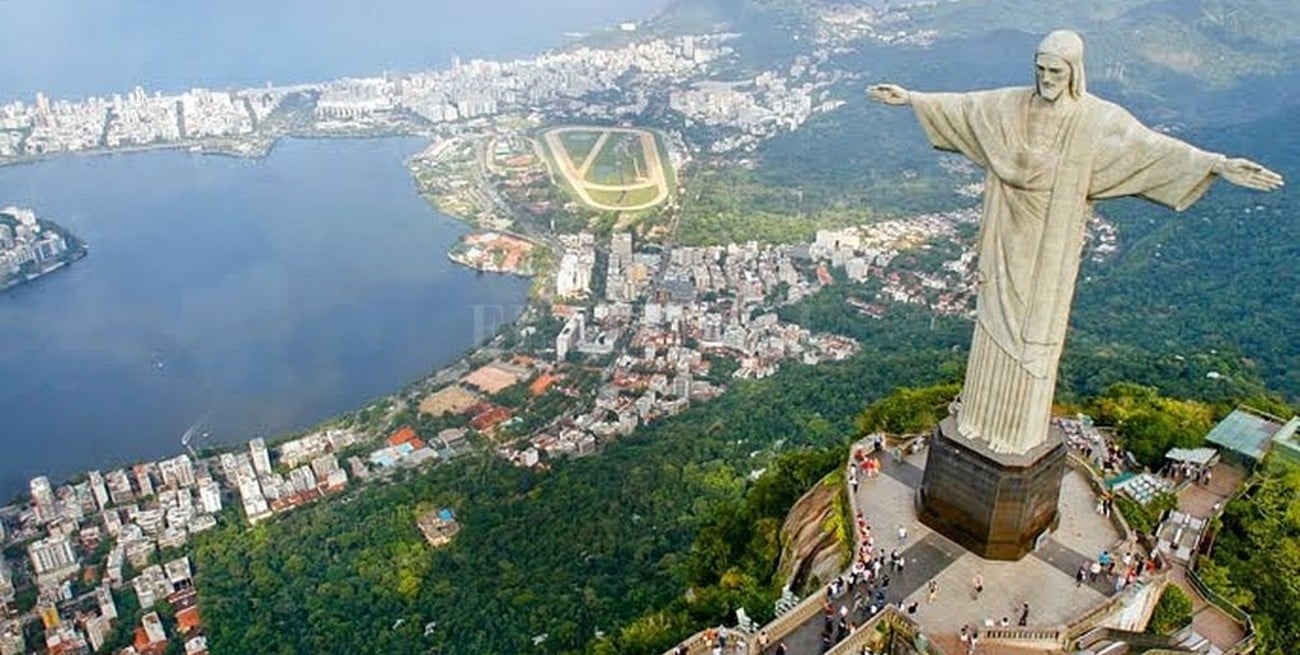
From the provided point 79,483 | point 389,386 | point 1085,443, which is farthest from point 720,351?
point 1085,443

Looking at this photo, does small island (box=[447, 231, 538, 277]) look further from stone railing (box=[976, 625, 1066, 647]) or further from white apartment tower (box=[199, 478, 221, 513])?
stone railing (box=[976, 625, 1066, 647])

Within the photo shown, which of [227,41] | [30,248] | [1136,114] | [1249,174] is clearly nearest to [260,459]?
[30,248]

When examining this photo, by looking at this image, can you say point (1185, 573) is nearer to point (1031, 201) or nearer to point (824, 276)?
point (1031, 201)

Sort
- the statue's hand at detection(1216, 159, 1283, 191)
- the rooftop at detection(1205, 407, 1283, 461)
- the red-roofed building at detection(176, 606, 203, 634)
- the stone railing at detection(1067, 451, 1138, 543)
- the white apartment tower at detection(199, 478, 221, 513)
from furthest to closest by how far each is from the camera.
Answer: the white apartment tower at detection(199, 478, 221, 513)
the red-roofed building at detection(176, 606, 203, 634)
the rooftop at detection(1205, 407, 1283, 461)
the stone railing at detection(1067, 451, 1138, 543)
the statue's hand at detection(1216, 159, 1283, 191)

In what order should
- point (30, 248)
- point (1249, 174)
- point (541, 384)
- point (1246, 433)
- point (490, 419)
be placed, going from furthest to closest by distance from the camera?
point (30, 248)
point (541, 384)
point (490, 419)
point (1246, 433)
point (1249, 174)

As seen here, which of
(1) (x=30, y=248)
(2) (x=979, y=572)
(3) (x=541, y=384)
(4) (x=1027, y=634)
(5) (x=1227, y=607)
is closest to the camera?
(4) (x=1027, y=634)

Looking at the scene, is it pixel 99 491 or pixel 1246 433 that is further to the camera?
pixel 99 491

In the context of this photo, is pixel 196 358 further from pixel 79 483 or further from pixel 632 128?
pixel 632 128

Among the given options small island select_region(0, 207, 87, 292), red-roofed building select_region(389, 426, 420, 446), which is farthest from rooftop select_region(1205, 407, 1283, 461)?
small island select_region(0, 207, 87, 292)
